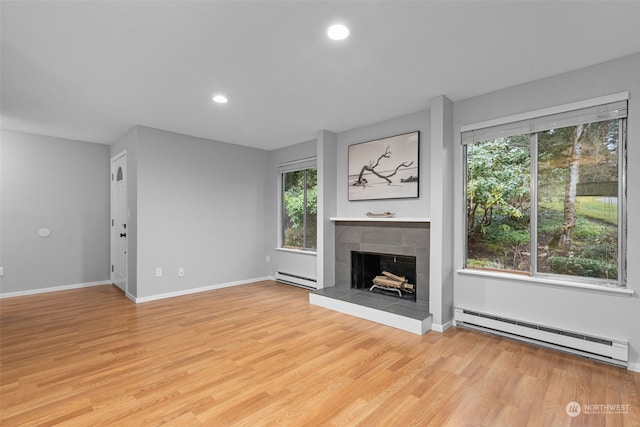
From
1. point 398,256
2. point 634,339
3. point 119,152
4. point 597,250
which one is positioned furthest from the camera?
point 119,152

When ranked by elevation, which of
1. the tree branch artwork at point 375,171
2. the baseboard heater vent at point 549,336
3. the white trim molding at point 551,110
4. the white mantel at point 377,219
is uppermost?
the white trim molding at point 551,110

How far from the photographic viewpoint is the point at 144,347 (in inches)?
115

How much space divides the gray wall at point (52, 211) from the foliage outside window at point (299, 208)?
3228 mm

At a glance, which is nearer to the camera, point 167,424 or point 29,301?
point 167,424

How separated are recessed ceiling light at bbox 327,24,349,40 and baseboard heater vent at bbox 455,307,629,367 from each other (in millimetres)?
2954

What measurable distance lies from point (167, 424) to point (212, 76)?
275cm

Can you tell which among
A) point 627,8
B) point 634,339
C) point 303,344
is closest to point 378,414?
point 303,344

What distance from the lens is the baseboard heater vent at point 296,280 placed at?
5246 mm

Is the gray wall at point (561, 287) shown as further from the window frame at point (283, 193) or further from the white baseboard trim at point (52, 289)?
the white baseboard trim at point (52, 289)

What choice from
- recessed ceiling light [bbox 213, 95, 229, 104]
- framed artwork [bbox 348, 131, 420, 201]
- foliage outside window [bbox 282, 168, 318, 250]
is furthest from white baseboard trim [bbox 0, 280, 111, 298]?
framed artwork [bbox 348, 131, 420, 201]

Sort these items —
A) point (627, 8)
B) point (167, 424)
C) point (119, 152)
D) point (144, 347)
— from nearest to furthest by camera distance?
point (167, 424), point (627, 8), point (144, 347), point (119, 152)

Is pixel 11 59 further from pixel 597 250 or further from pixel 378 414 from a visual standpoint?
pixel 597 250

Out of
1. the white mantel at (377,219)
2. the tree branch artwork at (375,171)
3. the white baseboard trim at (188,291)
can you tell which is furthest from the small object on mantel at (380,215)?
the white baseboard trim at (188,291)

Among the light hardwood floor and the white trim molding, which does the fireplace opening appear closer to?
the light hardwood floor
